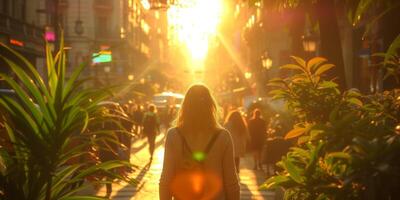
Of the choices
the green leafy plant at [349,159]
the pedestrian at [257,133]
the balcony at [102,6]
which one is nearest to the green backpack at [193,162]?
the green leafy plant at [349,159]

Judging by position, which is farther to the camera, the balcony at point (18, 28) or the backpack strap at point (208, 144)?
the balcony at point (18, 28)

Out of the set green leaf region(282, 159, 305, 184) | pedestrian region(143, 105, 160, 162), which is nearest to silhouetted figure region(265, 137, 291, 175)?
pedestrian region(143, 105, 160, 162)

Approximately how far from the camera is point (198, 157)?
5.84m

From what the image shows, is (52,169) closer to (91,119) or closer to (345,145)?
(91,119)

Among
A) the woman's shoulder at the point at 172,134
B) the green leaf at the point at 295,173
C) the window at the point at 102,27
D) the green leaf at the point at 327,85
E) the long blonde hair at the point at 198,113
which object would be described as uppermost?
the window at the point at 102,27

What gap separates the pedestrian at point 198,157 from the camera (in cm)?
575

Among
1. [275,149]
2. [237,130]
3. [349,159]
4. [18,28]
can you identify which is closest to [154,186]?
[237,130]

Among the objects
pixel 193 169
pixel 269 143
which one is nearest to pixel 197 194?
pixel 193 169

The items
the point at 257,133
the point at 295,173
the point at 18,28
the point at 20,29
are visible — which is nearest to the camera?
the point at 295,173

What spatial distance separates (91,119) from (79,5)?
232 feet

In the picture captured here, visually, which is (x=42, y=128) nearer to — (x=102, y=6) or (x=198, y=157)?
(x=198, y=157)

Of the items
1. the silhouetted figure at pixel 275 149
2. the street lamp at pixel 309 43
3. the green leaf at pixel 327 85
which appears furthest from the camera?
Answer: the street lamp at pixel 309 43

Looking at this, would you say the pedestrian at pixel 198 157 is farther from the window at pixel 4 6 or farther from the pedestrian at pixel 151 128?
the window at pixel 4 6

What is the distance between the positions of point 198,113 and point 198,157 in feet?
1.07
